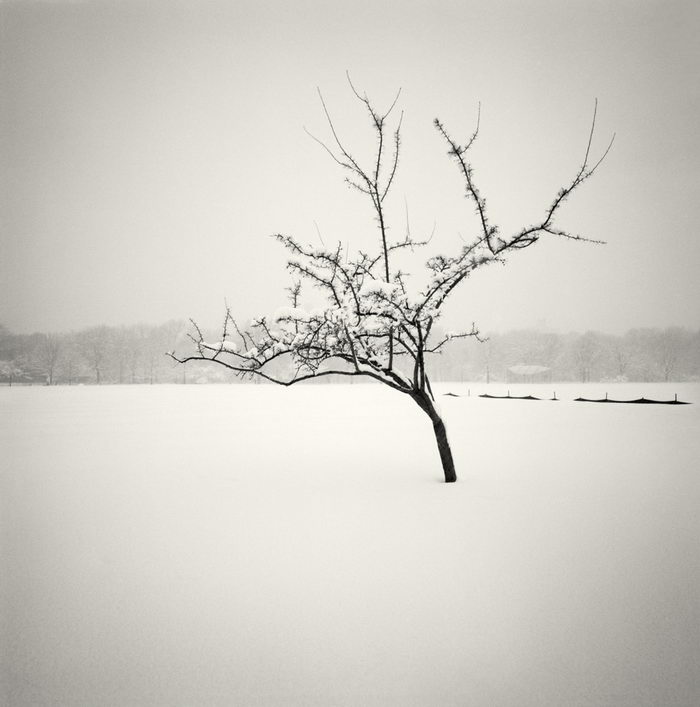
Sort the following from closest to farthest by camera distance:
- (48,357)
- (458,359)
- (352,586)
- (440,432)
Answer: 1. (352,586)
2. (440,432)
3. (48,357)
4. (458,359)

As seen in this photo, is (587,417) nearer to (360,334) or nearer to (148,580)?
(360,334)

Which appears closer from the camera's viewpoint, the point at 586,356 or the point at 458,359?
the point at 586,356

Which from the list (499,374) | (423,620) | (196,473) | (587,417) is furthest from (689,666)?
(499,374)

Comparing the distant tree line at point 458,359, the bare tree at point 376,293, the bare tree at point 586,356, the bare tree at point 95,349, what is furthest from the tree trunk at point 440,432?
the bare tree at point 95,349

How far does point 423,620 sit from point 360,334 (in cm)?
363

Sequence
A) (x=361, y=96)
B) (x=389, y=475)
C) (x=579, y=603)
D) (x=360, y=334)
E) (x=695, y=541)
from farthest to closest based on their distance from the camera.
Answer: (x=389, y=475) → (x=360, y=334) → (x=361, y=96) → (x=695, y=541) → (x=579, y=603)

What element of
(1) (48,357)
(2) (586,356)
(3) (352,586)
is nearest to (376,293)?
(3) (352,586)

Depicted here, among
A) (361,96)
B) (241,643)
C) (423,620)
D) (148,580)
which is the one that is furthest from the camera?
(361,96)

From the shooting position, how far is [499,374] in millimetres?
65500

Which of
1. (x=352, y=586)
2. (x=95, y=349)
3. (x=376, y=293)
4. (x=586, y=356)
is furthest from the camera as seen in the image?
(x=95, y=349)

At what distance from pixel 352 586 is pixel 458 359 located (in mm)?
70517

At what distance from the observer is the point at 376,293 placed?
5125mm

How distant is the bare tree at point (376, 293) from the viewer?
515cm

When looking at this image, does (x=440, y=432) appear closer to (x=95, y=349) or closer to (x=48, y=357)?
(x=95, y=349)
